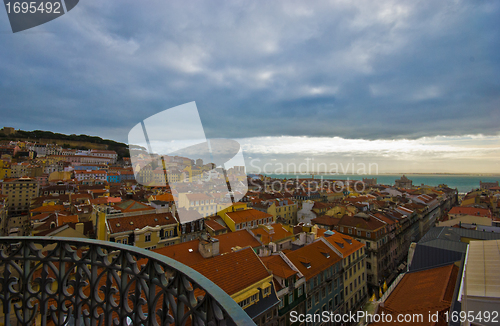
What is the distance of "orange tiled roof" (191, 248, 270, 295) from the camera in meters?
9.70

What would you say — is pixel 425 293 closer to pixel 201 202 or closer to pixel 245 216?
pixel 245 216

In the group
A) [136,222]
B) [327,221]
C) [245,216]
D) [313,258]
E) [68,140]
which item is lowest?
[327,221]

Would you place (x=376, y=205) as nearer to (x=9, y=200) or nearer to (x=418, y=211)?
(x=418, y=211)

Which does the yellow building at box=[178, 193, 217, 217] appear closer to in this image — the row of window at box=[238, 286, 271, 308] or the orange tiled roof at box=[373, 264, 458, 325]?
the row of window at box=[238, 286, 271, 308]

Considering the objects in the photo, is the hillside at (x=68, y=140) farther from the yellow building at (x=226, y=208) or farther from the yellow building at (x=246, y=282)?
the yellow building at (x=246, y=282)

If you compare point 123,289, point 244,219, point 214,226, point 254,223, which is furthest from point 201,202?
point 123,289

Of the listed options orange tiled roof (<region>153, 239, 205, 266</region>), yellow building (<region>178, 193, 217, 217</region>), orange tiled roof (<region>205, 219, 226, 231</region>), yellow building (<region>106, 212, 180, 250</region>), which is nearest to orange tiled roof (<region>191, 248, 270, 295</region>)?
orange tiled roof (<region>153, 239, 205, 266</region>)

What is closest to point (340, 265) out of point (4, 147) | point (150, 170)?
point (150, 170)

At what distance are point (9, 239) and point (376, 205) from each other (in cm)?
4491

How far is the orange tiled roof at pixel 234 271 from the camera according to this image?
382 inches

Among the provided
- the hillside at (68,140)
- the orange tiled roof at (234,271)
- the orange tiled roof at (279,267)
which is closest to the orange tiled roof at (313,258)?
the orange tiled roof at (279,267)

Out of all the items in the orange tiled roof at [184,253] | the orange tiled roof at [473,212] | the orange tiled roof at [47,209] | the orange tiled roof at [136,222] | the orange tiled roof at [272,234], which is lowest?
the orange tiled roof at [473,212]

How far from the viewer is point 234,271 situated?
10.5 meters

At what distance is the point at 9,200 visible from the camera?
143ft
